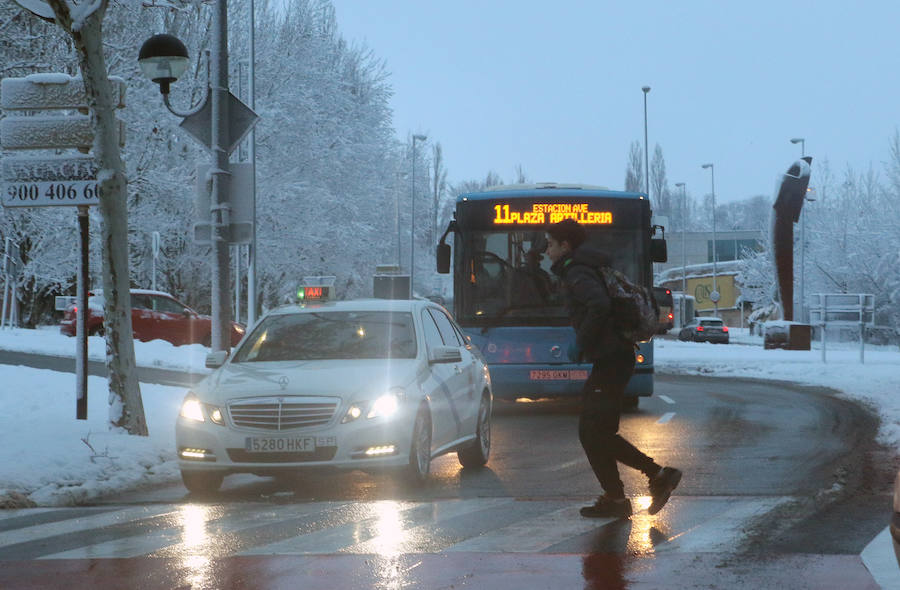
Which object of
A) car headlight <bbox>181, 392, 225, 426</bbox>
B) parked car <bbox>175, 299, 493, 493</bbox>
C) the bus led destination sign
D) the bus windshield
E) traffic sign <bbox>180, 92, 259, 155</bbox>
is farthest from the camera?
the bus led destination sign

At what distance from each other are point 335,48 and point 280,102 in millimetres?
8195

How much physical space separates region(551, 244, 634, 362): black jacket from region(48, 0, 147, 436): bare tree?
17.1 feet

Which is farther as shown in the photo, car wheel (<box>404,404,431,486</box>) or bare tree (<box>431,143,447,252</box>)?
bare tree (<box>431,143,447,252</box>)

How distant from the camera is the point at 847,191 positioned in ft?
193

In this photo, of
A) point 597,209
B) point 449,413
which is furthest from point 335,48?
point 449,413

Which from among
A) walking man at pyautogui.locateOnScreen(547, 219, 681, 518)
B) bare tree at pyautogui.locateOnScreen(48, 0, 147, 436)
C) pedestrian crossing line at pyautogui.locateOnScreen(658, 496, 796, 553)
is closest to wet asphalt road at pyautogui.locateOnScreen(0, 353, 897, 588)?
pedestrian crossing line at pyautogui.locateOnScreen(658, 496, 796, 553)

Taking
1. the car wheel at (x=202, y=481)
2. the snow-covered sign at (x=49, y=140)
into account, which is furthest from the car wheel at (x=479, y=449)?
the snow-covered sign at (x=49, y=140)

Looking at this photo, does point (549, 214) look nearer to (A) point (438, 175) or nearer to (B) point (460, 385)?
(B) point (460, 385)

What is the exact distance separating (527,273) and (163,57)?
5.72m

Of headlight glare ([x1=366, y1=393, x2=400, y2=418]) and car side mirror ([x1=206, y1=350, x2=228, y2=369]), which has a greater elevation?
car side mirror ([x1=206, y1=350, x2=228, y2=369])

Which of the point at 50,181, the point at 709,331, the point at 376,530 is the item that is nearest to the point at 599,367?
the point at 376,530

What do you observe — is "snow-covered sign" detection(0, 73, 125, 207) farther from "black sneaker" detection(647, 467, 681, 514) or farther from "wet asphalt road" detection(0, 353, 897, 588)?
"black sneaker" detection(647, 467, 681, 514)

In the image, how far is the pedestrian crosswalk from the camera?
7.14 metres

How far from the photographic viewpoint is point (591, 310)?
311 inches
